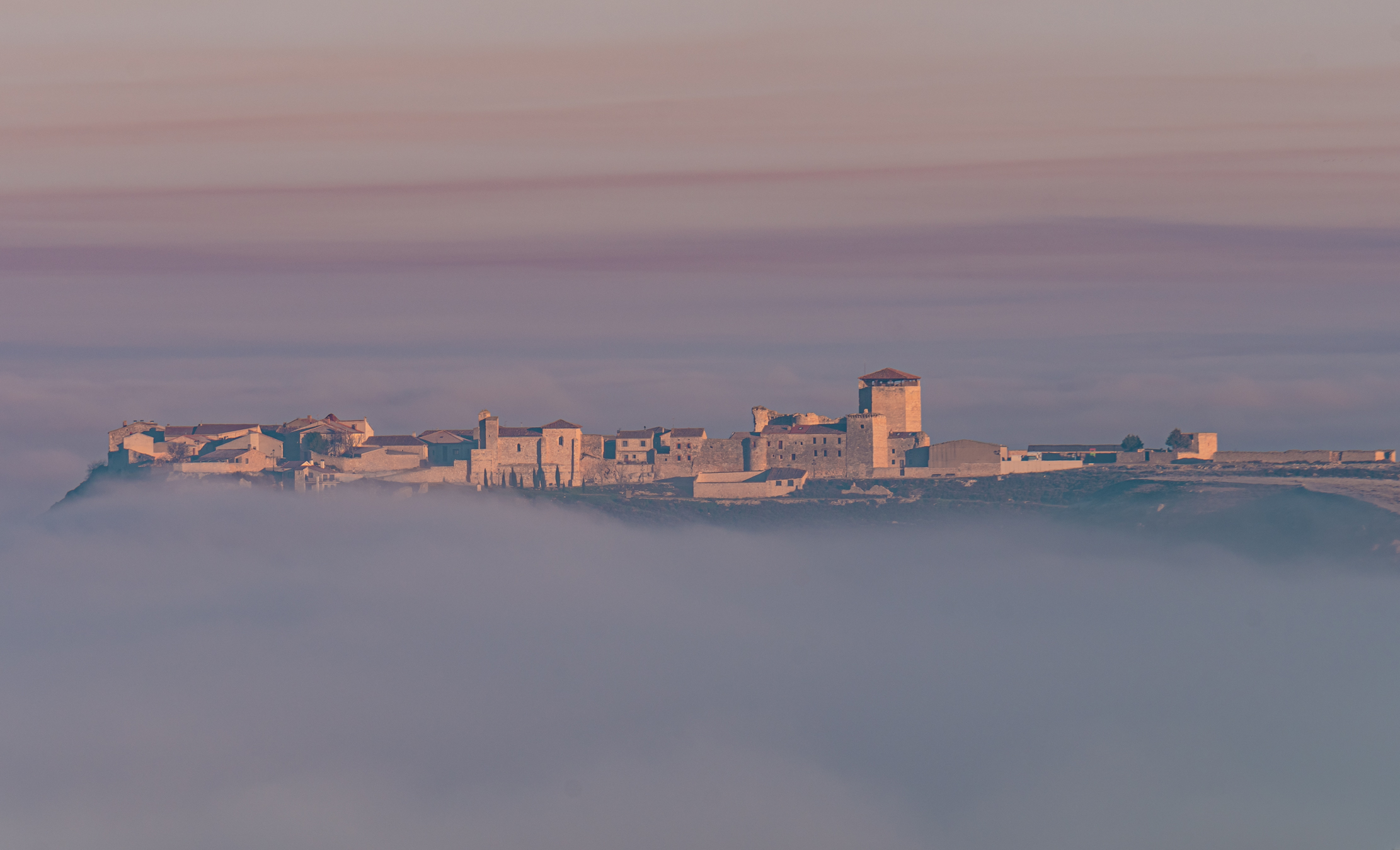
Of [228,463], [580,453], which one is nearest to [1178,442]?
[580,453]

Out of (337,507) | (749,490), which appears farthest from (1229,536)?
(337,507)

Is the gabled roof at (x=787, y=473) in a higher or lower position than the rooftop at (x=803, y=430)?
lower

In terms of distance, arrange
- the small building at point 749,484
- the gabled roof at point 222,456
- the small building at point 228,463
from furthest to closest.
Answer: the small building at point 749,484
the gabled roof at point 222,456
the small building at point 228,463

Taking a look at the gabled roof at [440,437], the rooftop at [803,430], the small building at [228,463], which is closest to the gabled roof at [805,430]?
the rooftop at [803,430]

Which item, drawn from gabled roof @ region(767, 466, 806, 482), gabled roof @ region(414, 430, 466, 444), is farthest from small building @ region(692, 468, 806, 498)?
gabled roof @ region(414, 430, 466, 444)

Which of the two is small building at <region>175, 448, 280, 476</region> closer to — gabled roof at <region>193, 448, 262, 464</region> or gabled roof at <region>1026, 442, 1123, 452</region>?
gabled roof at <region>193, 448, 262, 464</region>

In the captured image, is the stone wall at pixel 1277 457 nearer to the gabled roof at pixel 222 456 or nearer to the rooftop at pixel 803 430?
the rooftop at pixel 803 430

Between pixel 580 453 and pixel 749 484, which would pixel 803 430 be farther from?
pixel 580 453
